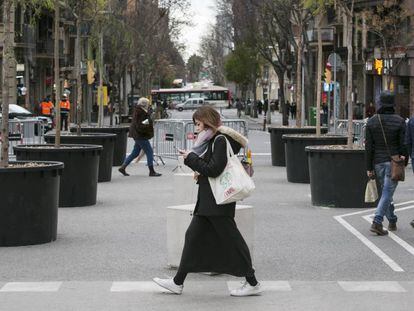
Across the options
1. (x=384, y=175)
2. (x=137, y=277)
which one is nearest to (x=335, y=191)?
(x=384, y=175)

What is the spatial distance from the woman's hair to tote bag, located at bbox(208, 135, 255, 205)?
19cm

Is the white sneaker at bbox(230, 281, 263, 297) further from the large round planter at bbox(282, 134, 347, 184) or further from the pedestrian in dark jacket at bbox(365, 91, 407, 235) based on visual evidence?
the large round planter at bbox(282, 134, 347, 184)

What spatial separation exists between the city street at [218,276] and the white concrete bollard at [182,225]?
24cm

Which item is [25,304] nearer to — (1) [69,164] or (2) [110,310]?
(2) [110,310]

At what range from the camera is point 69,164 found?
16250 millimetres

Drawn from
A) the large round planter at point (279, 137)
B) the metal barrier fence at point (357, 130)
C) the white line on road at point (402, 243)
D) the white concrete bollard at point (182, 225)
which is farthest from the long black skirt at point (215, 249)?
the large round planter at point (279, 137)

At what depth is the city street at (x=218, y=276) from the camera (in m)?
8.98

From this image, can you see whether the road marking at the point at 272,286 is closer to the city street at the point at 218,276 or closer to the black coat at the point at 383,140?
the city street at the point at 218,276

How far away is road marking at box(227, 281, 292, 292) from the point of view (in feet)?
31.3

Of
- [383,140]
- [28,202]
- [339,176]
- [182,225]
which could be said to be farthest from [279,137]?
[182,225]

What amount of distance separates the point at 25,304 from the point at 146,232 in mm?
4758

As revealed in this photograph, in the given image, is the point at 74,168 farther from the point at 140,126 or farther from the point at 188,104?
the point at 188,104

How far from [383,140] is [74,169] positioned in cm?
510

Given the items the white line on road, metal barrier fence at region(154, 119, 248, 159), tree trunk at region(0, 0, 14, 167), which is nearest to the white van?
metal barrier fence at region(154, 119, 248, 159)
